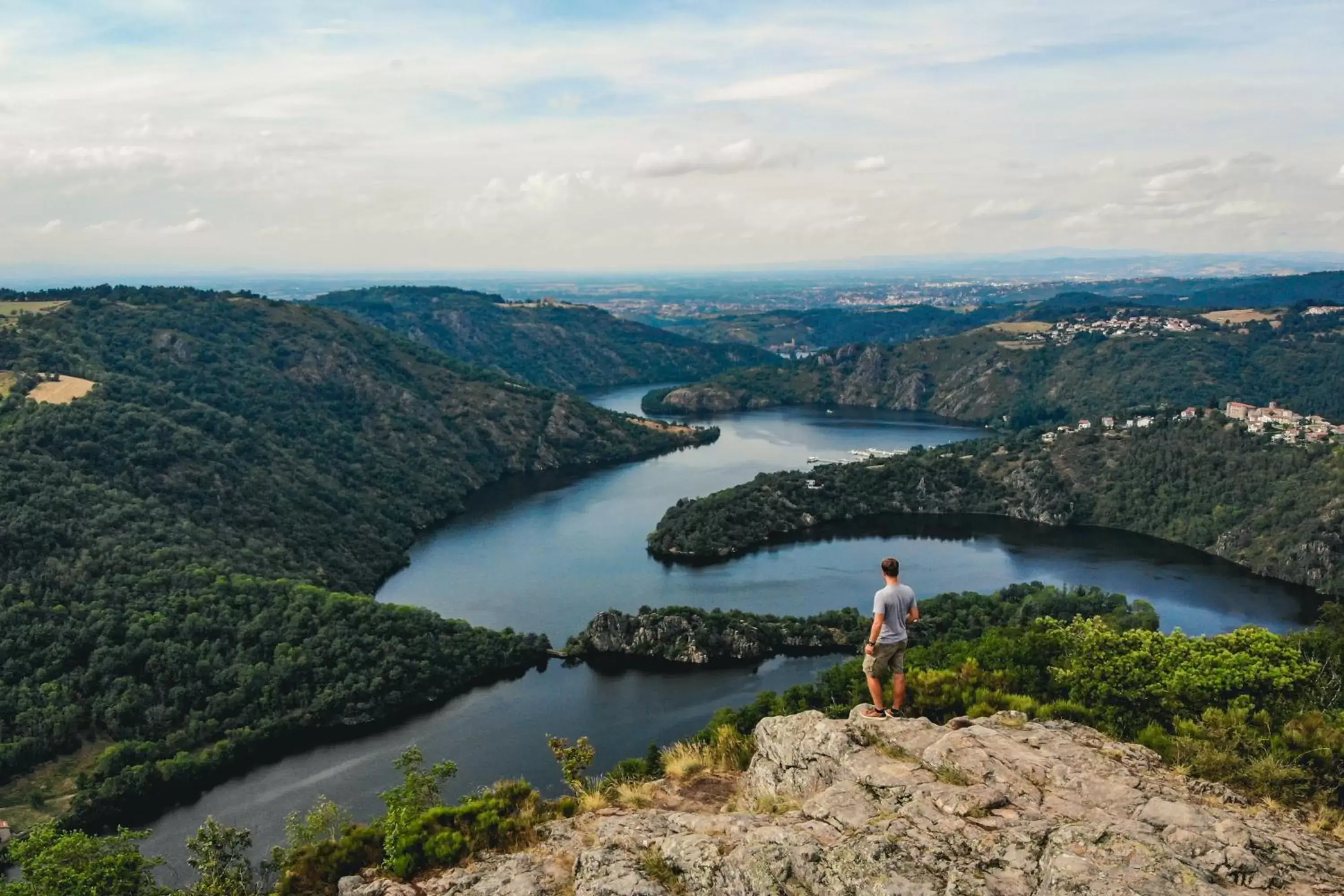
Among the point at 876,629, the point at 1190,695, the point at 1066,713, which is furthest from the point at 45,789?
the point at 1190,695

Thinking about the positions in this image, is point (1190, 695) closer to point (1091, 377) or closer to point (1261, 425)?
point (1261, 425)

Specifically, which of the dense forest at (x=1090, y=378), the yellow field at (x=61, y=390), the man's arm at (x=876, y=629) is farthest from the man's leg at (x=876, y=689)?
the dense forest at (x=1090, y=378)

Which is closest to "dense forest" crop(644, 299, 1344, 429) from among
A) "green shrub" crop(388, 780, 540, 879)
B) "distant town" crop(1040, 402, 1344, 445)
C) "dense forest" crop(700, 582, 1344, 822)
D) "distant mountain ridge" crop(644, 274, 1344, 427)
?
"distant mountain ridge" crop(644, 274, 1344, 427)

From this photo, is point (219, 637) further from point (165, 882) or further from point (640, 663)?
point (640, 663)

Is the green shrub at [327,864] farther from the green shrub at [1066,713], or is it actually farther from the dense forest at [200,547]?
the dense forest at [200,547]

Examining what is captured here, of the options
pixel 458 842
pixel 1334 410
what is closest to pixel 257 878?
pixel 458 842

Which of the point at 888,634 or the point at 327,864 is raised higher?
the point at 888,634
